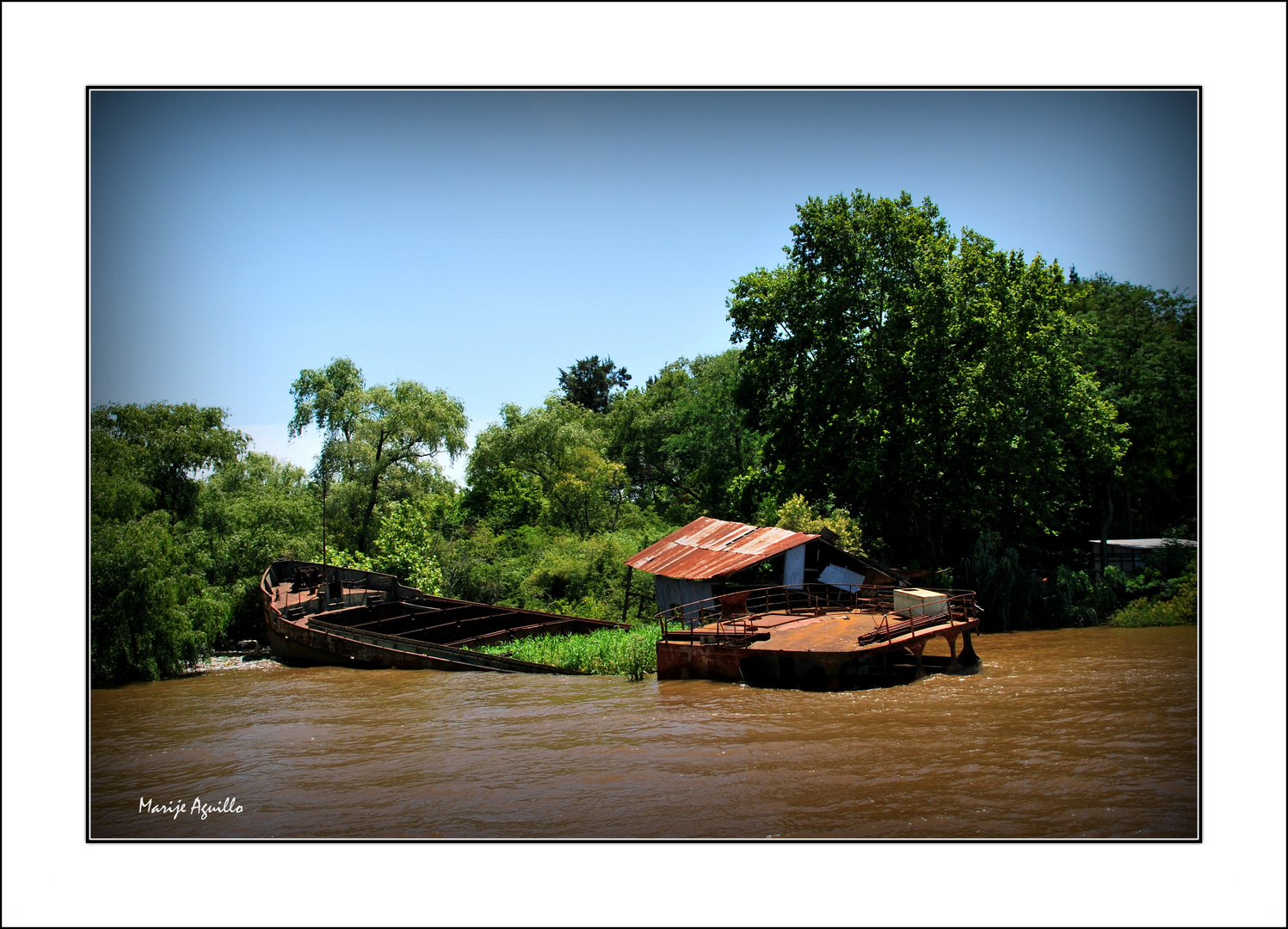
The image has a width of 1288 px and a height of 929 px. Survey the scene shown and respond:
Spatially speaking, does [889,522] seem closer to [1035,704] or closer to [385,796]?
[1035,704]

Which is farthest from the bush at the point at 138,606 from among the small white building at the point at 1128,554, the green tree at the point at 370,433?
the small white building at the point at 1128,554

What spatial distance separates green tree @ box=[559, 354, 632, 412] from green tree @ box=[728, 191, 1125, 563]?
115 feet

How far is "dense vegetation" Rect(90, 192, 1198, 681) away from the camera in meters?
19.5

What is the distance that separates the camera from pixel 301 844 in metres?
8.29

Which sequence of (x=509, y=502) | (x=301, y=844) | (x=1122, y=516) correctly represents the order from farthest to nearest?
(x=509, y=502), (x=1122, y=516), (x=301, y=844)

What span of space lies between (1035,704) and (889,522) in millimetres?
12134

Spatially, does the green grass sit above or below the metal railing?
below

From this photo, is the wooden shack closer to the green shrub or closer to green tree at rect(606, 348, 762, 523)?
the green shrub

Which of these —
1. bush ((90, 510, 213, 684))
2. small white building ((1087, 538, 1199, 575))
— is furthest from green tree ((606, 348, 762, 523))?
bush ((90, 510, 213, 684))

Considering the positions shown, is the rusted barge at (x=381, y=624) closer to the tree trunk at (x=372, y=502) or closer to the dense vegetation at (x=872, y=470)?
the dense vegetation at (x=872, y=470)

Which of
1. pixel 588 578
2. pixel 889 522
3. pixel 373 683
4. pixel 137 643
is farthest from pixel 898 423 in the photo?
pixel 137 643

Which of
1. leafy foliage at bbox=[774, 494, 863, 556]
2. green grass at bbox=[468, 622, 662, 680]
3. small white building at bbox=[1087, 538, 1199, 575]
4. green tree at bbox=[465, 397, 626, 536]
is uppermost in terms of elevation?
green tree at bbox=[465, 397, 626, 536]

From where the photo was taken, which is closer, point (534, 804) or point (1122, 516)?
point (534, 804)
